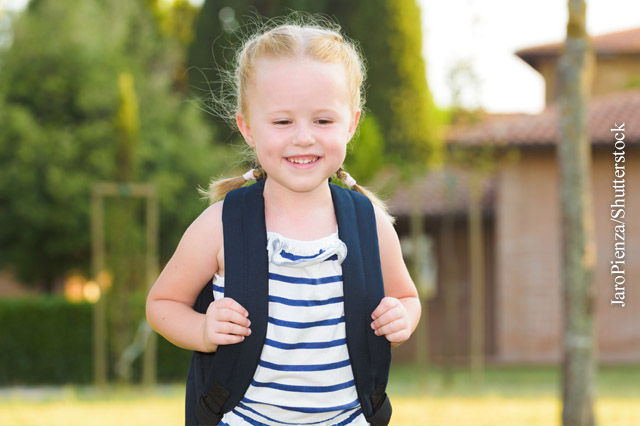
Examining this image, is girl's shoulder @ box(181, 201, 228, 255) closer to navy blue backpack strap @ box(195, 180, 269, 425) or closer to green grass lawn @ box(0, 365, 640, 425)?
navy blue backpack strap @ box(195, 180, 269, 425)

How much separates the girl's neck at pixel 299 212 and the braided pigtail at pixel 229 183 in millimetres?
165

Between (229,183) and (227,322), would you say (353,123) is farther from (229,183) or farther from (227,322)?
(227,322)

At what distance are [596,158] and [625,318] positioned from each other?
3385mm

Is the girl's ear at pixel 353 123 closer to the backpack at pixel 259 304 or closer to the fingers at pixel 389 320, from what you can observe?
the backpack at pixel 259 304

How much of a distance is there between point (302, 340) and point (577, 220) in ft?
22.0

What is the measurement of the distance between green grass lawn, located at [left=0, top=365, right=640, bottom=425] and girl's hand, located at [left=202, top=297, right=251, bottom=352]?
761cm

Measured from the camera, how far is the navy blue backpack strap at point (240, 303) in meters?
1.96

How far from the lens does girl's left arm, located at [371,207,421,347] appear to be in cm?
202

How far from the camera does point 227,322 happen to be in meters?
1.93

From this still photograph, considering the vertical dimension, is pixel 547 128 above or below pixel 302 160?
above

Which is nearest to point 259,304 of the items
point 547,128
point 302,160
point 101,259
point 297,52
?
point 302,160

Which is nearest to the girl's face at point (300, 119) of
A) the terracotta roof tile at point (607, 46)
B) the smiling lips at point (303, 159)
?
the smiling lips at point (303, 159)

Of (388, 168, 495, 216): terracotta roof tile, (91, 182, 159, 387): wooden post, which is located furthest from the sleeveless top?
(388, 168, 495, 216): terracotta roof tile

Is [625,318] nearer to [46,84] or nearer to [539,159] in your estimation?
[539,159]
